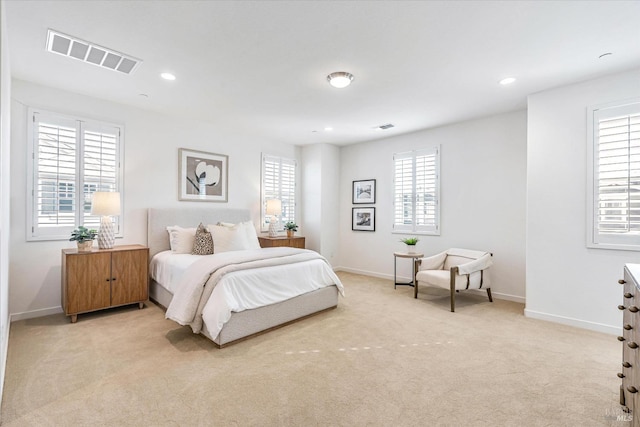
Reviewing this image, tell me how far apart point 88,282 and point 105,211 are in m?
0.83

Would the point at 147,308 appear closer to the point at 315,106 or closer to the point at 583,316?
the point at 315,106

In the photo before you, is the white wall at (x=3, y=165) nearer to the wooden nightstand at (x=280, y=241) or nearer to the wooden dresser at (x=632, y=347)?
the wooden nightstand at (x=280, y=241)

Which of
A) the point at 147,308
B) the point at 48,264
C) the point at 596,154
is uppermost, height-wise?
the point at 596,154

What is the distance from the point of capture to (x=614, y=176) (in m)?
3.17

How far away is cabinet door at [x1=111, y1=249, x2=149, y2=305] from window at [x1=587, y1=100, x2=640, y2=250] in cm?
521

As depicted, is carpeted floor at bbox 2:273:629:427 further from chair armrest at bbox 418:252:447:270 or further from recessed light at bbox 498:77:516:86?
recessed light at bbox 498:77:516:86

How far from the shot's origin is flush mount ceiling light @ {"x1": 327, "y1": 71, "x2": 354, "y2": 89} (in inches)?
125

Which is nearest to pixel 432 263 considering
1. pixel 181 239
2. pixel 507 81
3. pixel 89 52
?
pixel 507 81

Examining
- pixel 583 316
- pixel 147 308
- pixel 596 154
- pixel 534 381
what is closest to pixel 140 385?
pixel 147 308

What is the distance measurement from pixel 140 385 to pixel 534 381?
2.90 m

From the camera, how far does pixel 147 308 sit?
4.02 metres

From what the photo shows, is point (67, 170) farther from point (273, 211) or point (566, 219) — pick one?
point (566, 219)

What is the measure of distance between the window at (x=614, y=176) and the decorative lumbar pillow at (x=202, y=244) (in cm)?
450

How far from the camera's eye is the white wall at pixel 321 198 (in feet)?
20.7
